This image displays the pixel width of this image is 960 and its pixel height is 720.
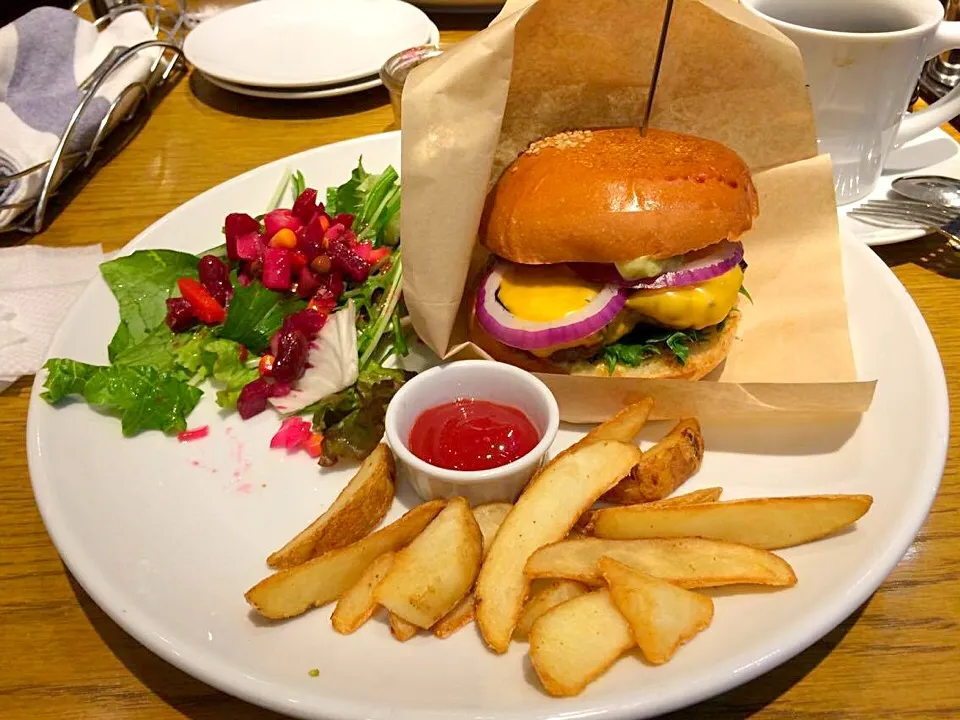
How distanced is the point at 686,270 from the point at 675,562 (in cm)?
82

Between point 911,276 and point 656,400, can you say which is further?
point 911,276

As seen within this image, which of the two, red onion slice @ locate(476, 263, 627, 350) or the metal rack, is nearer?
red onion slice @ locate(476, 263, 627, 350)

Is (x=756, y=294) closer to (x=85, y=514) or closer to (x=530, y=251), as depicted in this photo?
(x=530, y=251)

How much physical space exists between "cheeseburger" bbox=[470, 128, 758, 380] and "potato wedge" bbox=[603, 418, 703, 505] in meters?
0.30

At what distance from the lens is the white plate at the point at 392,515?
1.28m

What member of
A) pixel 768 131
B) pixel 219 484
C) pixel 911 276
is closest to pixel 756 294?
pixel 768 131

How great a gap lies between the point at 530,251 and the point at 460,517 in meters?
0.75

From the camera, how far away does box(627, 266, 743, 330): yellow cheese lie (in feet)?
6.27

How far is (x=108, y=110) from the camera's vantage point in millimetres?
3221

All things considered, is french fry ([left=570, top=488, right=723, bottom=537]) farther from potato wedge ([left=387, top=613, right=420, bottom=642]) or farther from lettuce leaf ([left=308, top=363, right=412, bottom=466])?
lettuce leaf ([left=308, top=363, right=412, bottom=466])

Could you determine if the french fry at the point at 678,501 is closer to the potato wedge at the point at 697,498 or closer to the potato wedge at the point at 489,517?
the potato wedge at the point at 697,498

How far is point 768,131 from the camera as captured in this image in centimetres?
213

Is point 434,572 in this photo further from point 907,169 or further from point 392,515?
point 907,169

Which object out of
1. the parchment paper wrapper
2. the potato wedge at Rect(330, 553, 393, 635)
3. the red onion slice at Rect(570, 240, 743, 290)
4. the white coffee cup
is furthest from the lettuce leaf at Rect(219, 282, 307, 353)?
the white coffee cup
